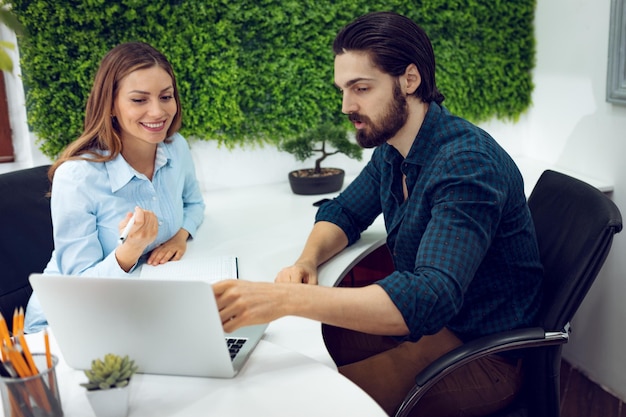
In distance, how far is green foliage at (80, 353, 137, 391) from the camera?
0.95m

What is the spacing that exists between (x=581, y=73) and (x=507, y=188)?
1413mm

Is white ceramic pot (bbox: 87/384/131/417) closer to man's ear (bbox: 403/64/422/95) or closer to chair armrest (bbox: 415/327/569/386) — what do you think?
chair armrest (bbox: 415/327/569/386)

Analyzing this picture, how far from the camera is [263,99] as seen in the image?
2646 mm

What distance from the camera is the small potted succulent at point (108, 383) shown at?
0.96m

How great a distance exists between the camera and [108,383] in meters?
0.95

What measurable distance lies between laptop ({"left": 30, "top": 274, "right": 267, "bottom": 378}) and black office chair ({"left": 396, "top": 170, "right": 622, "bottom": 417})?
50 cm

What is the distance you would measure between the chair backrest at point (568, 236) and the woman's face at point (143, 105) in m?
1.13

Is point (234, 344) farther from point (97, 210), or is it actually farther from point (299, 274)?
point (97, 210)

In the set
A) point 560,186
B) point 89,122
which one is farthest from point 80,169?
point 560,186

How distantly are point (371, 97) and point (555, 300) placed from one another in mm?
661

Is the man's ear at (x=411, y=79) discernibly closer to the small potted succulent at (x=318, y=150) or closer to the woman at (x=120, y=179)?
the woman at (x=120, y=179)

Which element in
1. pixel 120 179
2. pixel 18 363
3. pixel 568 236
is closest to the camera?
pixel 18 363

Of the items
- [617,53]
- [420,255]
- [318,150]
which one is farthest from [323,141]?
[420,255]

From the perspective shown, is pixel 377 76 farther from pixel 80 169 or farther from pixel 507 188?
pixel 80 169
